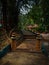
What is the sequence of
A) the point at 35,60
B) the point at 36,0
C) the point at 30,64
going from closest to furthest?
1. the point at 30,64
2. the point at 35,60
3. the point at 36,0

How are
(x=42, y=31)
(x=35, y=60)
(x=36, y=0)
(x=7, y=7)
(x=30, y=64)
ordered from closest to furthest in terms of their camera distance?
1. (x=30, y=64)
2. (x=35, y=60)
3. (x=7, y=7)
4. (x=36, y=0)
5. (x=42, y=31)

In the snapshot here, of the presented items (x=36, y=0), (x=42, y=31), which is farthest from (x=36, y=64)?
(x=42, y=31)

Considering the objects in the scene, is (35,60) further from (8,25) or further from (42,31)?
(42,31)

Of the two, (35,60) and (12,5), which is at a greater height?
(12,5)

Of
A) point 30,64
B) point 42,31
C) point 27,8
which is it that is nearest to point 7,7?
point 27,8

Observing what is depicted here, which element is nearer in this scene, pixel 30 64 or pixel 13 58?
pixel 30 64

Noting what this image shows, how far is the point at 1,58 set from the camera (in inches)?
332

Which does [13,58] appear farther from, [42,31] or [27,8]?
[42,31]

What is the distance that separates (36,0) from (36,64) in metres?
8.17

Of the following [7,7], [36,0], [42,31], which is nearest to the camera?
[7,7]


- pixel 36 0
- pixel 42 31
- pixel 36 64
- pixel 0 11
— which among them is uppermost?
pixel 36 0

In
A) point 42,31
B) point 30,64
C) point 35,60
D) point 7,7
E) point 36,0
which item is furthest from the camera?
point 42,31

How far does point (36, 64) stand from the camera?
7.52m

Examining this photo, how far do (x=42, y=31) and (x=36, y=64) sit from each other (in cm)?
1565
